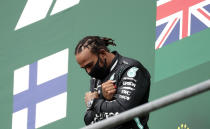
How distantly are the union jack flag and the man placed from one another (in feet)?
2.45

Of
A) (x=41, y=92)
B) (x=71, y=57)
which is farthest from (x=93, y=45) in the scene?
(x=41, y=92)

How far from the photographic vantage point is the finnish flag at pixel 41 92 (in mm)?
4520

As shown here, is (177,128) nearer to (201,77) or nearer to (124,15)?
(201,77)

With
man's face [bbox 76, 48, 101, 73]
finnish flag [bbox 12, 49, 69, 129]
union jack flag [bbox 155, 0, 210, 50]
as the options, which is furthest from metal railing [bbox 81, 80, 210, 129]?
finnish flag [bbox 12, 49, 69, 129]

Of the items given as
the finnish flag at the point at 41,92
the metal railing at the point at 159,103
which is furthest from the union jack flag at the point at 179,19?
the metal railing at the point at 159,103

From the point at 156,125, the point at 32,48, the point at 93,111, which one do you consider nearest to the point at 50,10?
the point at 32,48

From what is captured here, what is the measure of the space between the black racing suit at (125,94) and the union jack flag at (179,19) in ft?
2.58

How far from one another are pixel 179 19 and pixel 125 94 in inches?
39.4

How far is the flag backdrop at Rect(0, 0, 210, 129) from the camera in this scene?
4.14 meters

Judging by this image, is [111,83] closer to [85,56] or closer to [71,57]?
[85,56]

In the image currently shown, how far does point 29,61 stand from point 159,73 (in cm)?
86

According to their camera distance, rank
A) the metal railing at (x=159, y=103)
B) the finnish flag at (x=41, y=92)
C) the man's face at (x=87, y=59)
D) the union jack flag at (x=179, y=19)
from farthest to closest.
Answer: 1. the finnish flag at (x=41, y=92)
2. the union jack flag at (x=179, y=19)
3. the man's face at (x=87, y=59)
4. the metal railing at (x=159, y=103)

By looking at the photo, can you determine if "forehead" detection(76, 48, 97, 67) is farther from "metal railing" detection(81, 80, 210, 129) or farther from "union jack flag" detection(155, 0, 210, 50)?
"union jack flag" detection(155, 0, 210, 50)

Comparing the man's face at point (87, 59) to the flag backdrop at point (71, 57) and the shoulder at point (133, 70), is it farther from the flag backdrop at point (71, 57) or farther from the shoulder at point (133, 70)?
the flag backdrop at point (71, 57)
